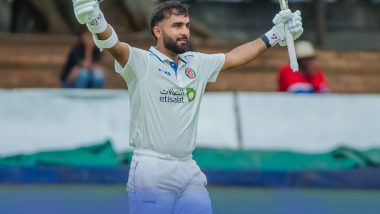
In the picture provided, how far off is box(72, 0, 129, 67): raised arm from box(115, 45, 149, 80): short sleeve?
0.10 feet

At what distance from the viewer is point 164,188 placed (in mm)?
7344

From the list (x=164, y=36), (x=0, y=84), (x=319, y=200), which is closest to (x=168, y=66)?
(x=164, y=36)

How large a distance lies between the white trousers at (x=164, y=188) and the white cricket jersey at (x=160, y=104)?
0.08 meters

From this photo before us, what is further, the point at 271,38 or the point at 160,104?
the point at 271,38

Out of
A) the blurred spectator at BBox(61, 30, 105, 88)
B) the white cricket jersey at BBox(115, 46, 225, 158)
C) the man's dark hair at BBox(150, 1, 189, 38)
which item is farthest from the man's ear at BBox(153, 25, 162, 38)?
the blurred spectator at BBox(61, 30, 105, 88)

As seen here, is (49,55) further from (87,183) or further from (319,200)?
(319,200)

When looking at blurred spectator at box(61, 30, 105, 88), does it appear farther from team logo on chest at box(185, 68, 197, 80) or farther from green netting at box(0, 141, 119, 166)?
team logo on chest at box(185, 68, 197, 80)

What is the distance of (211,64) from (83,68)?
25.5 ft

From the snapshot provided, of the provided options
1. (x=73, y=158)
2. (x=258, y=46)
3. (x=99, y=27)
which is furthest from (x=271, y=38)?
(x=73, y=158)

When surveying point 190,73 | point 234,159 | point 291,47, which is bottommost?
point 234,159

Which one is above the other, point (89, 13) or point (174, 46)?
point (89, 13)

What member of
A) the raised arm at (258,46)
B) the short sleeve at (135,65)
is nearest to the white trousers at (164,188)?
the short sleeve at (135,65)

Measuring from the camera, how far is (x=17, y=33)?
20547 millimetres

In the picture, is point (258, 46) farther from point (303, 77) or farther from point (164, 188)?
point (303, 77)
